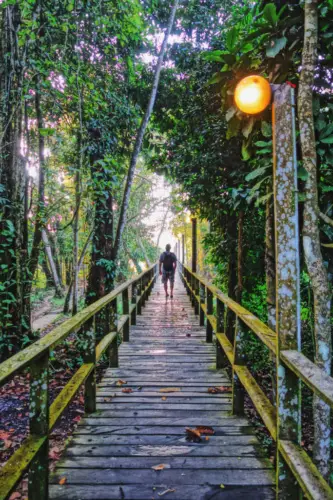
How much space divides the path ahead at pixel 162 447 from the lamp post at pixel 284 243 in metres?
0.55

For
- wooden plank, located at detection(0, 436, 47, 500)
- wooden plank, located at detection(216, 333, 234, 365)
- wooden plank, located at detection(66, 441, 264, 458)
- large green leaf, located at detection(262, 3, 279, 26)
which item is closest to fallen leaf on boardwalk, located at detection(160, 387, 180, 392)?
wooden plank, located at detection(216, 333, 234, 365)

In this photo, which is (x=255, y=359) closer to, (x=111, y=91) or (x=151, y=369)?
(x=151, y=369)

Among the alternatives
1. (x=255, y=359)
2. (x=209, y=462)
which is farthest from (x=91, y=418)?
(x=255, y=359)

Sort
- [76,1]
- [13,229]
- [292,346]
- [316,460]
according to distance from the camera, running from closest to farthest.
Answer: [292,346], [316,460], [13,229], [76,1]

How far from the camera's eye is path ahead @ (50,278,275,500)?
2.23m

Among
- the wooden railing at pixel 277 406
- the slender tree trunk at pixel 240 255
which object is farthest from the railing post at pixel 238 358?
the slender tree trunk at pixel 240 255

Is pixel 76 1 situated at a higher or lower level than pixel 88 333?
higher

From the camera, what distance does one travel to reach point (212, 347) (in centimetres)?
577

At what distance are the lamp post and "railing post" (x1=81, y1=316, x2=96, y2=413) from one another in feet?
6.01

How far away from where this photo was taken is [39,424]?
6.36ft

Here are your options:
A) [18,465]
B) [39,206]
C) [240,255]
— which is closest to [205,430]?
[18,465]

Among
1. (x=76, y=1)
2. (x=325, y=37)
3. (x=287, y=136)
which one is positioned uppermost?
(x=76, y=1)

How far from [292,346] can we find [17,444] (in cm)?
375

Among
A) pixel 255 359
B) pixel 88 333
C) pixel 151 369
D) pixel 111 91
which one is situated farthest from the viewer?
pixel 255 359
